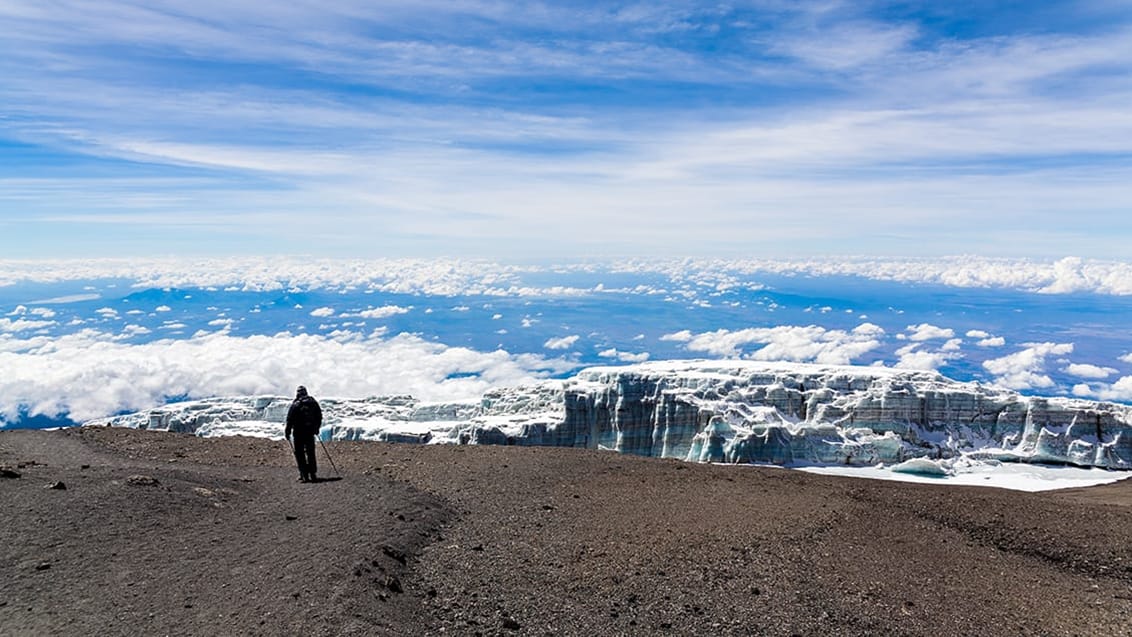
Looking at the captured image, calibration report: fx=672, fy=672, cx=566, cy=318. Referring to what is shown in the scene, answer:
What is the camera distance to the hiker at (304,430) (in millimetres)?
15562

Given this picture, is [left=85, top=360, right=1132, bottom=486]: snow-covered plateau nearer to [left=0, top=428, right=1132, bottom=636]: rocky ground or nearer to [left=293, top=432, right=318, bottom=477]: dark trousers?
[left=0, top=428, right=1132, bottom=636]: rocky ground

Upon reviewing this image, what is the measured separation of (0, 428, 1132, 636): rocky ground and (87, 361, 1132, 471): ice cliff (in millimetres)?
30125

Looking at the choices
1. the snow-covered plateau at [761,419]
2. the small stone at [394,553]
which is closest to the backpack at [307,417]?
the small stone at [394,553]

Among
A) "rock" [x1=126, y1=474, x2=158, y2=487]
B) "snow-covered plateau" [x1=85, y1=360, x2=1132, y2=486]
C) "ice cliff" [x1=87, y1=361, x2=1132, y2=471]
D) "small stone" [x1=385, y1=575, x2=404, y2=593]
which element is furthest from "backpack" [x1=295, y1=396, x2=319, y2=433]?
"ice cliff" [x1=87, y1=361, x2=1132, y2=471]

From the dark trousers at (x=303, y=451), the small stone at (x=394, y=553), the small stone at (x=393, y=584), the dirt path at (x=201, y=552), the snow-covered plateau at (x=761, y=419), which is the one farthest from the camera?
the snow-covered plateau at (x=761, y=419)

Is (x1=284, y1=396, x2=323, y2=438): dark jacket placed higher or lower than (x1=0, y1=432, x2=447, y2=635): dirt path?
higher

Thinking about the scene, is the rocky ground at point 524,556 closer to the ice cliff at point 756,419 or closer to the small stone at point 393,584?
the small stone at point 393,584

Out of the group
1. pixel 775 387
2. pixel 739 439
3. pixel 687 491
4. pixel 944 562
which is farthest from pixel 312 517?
pixel 775 387

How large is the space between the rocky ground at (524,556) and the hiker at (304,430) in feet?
1.96

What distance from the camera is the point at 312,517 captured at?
12180 millimetres

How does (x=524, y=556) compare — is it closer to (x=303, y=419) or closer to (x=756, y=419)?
(x=303, y=419)

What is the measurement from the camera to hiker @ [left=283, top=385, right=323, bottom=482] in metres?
15.6

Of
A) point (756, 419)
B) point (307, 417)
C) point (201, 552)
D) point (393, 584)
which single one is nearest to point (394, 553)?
point (393, 584)

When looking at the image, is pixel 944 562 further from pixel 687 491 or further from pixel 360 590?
pixel 360 590
